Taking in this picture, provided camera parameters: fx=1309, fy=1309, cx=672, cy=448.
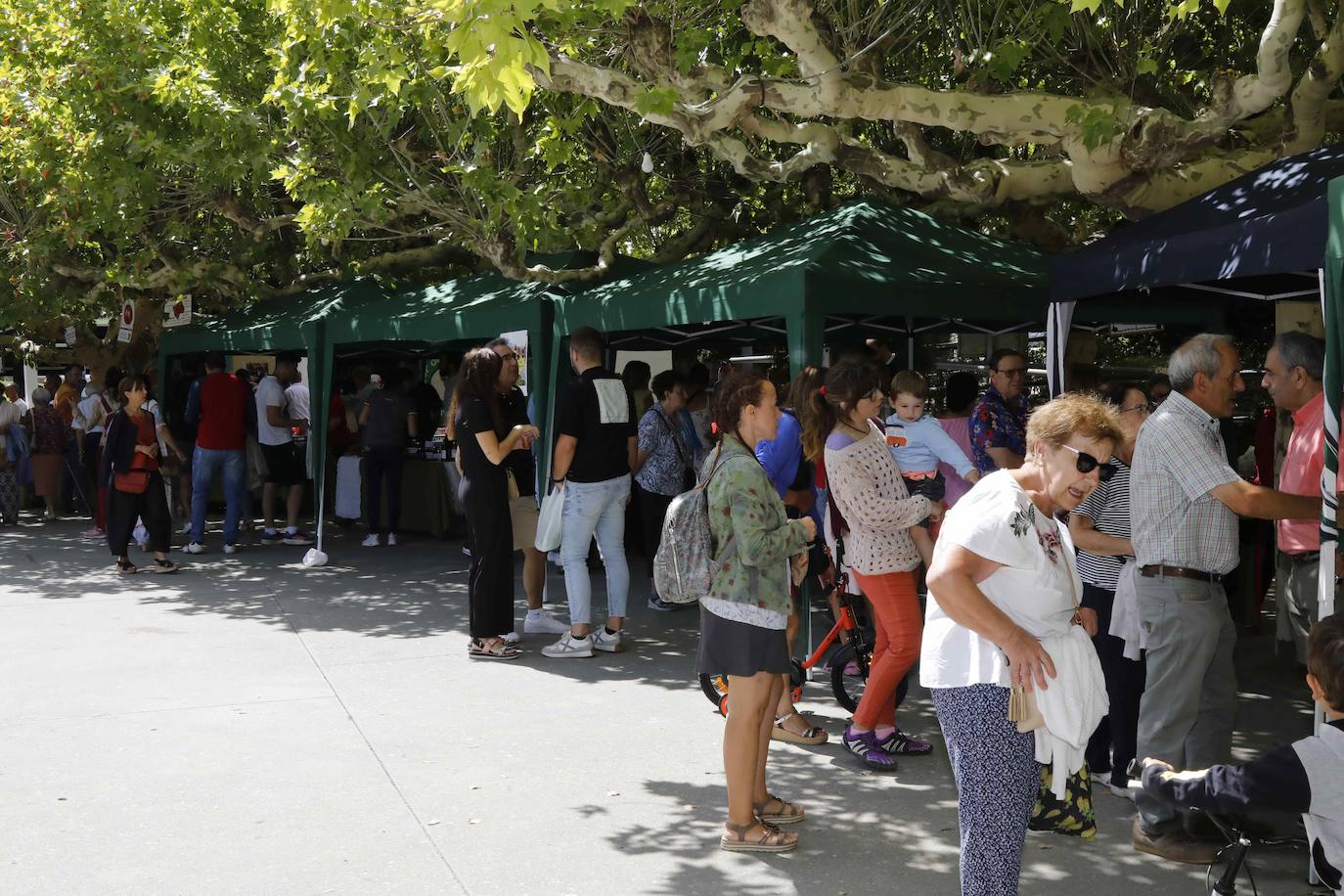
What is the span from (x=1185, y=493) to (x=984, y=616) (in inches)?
60.2

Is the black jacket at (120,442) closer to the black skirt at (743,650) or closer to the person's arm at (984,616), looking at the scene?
the black skirt at (743,650)

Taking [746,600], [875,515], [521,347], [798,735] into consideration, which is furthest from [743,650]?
[521,347]

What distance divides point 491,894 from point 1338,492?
3.12 m

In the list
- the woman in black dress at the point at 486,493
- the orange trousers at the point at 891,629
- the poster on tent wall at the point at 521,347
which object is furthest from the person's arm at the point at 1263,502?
the poster on tent wall at the point at 521,347

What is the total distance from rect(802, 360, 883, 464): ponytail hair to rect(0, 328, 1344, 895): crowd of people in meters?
0.01

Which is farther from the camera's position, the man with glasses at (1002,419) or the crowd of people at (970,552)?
the man with glasses at (1002,419)

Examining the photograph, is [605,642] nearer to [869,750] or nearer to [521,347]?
[869,750]

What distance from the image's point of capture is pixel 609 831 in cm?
500

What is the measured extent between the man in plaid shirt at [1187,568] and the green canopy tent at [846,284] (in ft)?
9.83

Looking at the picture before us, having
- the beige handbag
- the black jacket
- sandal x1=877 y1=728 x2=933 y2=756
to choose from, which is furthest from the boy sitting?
the black jacket

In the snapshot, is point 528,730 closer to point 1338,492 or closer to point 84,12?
point 1338,492

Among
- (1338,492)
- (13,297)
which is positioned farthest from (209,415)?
(1338,492)

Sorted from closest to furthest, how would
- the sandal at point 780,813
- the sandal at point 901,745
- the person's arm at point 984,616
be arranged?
the person's arm at point 984,616, the sandal at point 780,813, the sandal at point 901,745

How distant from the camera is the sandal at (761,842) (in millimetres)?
4746
